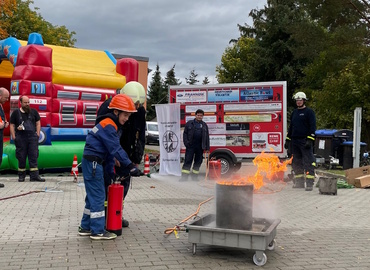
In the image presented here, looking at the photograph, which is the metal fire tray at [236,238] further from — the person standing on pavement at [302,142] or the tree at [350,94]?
the tree at [350,94]

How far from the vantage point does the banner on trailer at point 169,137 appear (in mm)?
13531

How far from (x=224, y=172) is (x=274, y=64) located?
2936 cm

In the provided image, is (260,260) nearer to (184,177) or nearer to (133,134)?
(133,134)

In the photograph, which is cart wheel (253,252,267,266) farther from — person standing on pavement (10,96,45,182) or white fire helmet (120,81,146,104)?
person standing on pavement (10,96,45,182)

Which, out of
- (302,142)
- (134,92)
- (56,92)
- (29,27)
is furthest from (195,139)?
(29,27)

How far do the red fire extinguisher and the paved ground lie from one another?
0.66 ft

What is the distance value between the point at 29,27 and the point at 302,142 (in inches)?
1374

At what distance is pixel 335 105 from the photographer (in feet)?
78.4

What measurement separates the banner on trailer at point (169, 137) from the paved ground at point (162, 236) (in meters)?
3.49

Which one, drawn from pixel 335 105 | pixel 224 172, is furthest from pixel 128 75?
pixel 335 105

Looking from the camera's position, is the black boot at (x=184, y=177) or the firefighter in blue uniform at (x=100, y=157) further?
the black boot at (x=184, y=177)

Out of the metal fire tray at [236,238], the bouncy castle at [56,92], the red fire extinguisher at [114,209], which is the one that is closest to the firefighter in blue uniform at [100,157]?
the red fire extinguisher at [114,209]

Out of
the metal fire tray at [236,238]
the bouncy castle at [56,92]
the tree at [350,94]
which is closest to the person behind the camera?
the metal fire tray at [236,238]

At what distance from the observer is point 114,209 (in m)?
5.94
